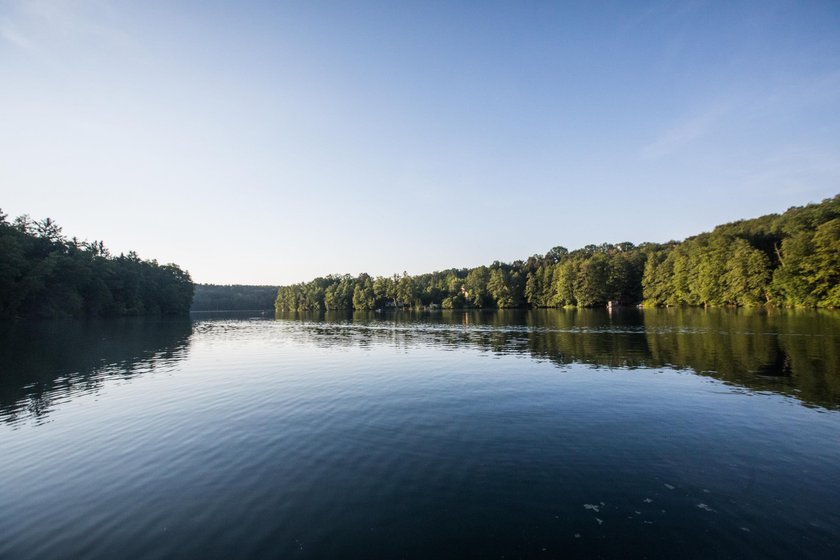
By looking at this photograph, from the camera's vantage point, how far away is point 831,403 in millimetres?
17781

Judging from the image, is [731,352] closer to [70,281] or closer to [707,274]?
[707,274]

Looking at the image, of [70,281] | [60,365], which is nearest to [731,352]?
[60,365]

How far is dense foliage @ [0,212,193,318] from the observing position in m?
88.6

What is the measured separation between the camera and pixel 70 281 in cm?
10800

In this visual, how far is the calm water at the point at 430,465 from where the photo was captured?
27.7 ft

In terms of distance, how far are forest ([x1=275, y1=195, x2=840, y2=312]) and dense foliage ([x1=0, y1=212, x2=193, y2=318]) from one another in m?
109

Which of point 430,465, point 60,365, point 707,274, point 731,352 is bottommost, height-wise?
point 430,465

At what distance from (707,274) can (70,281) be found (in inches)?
6996

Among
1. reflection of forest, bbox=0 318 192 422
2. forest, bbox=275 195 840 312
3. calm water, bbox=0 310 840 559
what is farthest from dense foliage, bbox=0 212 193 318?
forest, bbox=275 195 840 312

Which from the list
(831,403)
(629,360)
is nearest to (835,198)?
(629,360)

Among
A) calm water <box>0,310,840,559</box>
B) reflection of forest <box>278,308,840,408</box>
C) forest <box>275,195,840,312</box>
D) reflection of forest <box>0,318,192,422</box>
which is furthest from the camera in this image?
forest <box>275,195,840,312</box>

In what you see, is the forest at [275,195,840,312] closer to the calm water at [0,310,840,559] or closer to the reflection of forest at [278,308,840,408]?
the reflection of forest at [278,308,840,408]

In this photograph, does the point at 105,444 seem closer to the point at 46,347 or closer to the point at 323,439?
the point at 323,439

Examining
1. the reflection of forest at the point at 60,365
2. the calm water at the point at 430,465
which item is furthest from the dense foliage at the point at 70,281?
the calm water at the point at 430,465
